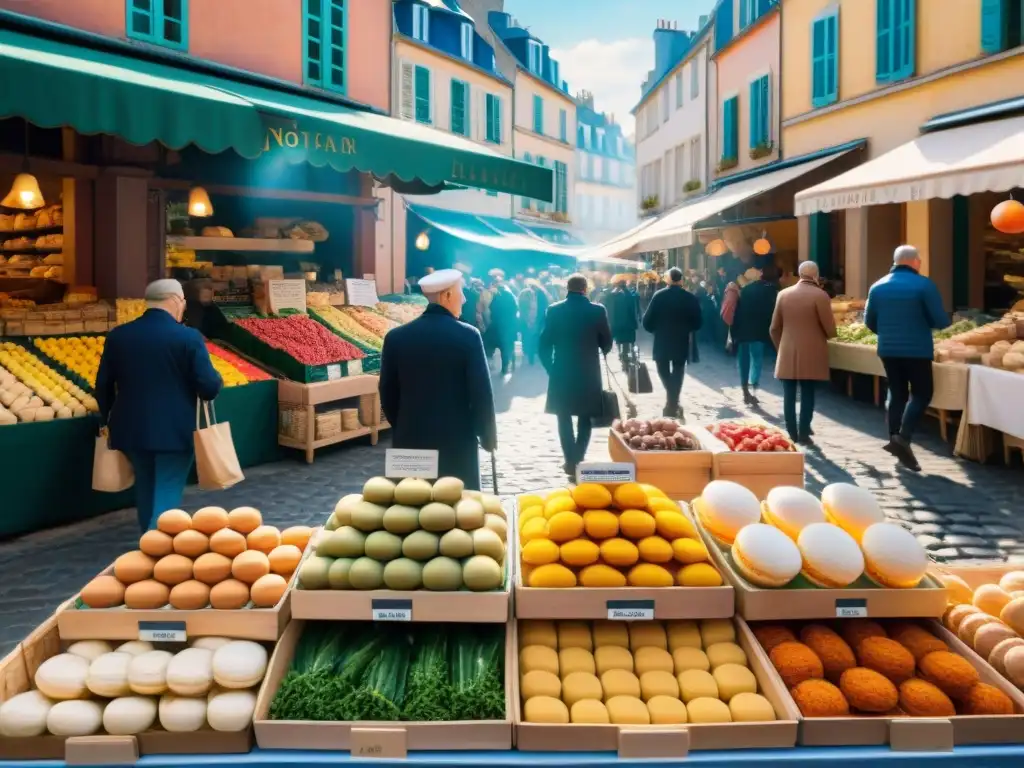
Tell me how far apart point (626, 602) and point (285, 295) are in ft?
28.0

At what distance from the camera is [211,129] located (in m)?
7.36

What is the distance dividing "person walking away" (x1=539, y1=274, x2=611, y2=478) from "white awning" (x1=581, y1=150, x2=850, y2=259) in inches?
360

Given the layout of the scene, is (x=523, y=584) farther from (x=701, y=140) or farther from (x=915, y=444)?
Answer: (x=701, y=140)

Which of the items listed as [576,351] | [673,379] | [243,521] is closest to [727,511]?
[243,521]

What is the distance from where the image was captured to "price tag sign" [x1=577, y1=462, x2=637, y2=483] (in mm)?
3795

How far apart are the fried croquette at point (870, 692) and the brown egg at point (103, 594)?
8.51 ft

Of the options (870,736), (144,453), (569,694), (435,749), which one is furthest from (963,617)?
(144,453)

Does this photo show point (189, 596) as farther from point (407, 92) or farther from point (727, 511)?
point (407, 92)

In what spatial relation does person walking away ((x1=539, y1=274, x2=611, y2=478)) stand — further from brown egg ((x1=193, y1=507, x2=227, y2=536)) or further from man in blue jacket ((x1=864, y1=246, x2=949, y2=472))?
brown egg ((x1=193, y1=507, x2=227, y2=536))

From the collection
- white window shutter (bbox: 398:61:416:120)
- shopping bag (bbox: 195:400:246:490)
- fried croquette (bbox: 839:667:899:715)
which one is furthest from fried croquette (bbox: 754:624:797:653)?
white window shutter (bbox: 398:61:416:120)

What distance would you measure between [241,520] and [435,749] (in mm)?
1377

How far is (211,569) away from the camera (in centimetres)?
353

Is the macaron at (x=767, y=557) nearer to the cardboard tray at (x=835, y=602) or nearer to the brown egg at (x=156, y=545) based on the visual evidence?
the cardboard tray at (x=835, y=602)

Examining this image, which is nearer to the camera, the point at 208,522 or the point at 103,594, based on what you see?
the point at 103,594
